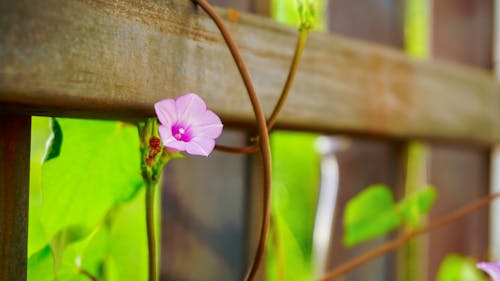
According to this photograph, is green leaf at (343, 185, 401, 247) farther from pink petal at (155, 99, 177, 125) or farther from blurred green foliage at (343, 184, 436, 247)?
pink petal at (155, 99, 177, 125)

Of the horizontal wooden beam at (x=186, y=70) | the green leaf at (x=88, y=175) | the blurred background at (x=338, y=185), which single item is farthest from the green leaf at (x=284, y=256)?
the green leaf at (x=88, y=175)

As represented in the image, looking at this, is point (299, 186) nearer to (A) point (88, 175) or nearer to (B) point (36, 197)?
(B) point (36, 197)

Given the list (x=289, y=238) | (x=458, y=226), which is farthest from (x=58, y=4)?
(x=458, y=226)

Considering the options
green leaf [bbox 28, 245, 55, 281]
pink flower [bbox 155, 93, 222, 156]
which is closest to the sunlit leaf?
Result: green leaf [bbox 28, 245, 55, 281]

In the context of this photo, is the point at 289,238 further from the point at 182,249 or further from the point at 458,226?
the point at 458,226

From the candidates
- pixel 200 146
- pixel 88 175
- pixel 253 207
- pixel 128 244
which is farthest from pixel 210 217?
pixel 200 146
